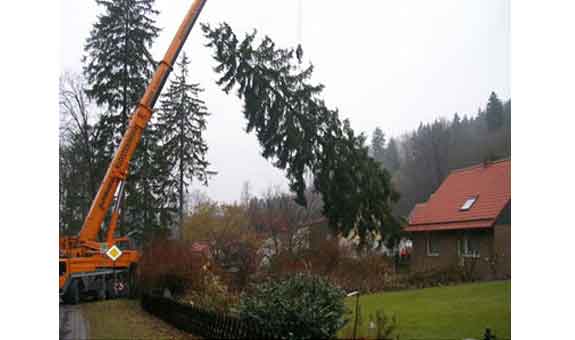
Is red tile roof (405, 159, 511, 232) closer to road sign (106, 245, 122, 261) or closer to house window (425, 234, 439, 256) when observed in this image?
house window (425, 234, 439, 256)

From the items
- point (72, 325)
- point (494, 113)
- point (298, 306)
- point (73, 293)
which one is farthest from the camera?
point (494, 113)

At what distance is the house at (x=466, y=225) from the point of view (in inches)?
206

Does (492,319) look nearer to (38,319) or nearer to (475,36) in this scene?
(475,36)

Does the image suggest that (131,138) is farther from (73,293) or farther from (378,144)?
(378,144)

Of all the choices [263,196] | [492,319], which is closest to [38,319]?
[263,196]

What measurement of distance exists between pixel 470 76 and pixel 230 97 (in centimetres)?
212

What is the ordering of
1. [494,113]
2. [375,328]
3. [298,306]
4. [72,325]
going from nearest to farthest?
[298,306] < [375,328] < [72,325] < [494,113]

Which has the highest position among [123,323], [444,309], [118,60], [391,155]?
[118,60]

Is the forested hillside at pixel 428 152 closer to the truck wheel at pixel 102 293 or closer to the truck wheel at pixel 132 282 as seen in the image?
the truck wheel at pixel 132 282

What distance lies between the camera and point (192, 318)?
17.4 feet

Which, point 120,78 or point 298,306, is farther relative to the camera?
point 120,78

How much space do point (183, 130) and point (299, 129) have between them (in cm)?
97

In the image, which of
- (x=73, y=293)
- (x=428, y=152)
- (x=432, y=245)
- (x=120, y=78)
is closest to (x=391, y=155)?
(x=428, y=152)

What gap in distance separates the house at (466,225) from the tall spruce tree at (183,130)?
190cm
